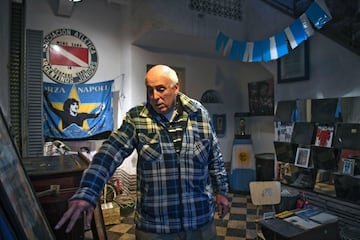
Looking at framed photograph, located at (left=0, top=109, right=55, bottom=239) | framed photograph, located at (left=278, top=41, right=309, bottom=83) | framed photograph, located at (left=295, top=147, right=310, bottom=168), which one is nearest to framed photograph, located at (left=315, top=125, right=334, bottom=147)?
framed photograph, located at (left=295, top=147, right=310, bottom=168)

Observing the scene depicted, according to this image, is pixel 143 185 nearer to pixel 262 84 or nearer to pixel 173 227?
pixel 173 227

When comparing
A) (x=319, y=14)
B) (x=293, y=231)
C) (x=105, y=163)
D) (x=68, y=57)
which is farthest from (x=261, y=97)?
(x=105, y=163)

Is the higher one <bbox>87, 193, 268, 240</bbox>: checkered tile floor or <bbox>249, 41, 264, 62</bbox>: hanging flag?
<bbox>249, 41, 264, 62</bbox>: hanging flag

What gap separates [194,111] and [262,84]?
12.4 ft

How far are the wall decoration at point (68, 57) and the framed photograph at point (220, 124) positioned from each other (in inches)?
93.0

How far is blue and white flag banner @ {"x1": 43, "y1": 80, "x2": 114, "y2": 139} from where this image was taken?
3582 mm

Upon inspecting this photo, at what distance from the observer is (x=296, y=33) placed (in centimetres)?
316

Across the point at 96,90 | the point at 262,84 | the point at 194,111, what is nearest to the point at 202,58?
the point at 262,84

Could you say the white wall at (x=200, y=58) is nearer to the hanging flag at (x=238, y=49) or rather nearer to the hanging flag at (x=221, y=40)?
the hanging flag at (x=221, y=40)

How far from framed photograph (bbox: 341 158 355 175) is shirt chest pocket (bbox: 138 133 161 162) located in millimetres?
2643

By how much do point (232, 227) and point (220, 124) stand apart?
2.22 meters

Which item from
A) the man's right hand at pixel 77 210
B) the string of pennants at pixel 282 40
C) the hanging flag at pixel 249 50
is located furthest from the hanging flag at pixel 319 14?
the man's right hand at pixel 77 210

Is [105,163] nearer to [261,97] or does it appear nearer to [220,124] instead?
[220,124]

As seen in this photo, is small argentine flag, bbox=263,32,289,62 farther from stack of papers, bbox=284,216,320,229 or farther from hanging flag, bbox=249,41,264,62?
stack of papers, bbox=284,216,320,229
